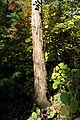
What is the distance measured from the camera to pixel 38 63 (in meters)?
5.31

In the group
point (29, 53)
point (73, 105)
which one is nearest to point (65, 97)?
point (73, 105)

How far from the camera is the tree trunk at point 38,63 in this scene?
5191mm

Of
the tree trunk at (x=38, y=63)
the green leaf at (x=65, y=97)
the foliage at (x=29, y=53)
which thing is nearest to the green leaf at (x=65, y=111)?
the green leaf at (x=65, y=97)

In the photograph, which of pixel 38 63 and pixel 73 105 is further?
pixel 38 63

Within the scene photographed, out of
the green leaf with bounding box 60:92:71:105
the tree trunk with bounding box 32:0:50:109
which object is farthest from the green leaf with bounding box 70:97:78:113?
the tree trunk with bounding box 32:0:50:109

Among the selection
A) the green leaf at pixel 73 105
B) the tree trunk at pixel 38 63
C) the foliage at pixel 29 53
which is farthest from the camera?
the foliage at pixel 29 53

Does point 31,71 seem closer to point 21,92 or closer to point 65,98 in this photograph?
point 21,92

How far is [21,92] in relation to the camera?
622cm

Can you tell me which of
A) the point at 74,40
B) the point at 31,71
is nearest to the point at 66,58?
the point at 74,40

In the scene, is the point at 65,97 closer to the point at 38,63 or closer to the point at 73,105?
the point at 73,105

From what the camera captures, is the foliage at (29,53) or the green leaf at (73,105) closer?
the green leaf at (73,105)

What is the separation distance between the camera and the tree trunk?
17.0ft

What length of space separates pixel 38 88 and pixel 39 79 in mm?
204

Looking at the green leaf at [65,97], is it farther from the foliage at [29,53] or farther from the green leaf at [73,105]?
the foliage at [29,53]
